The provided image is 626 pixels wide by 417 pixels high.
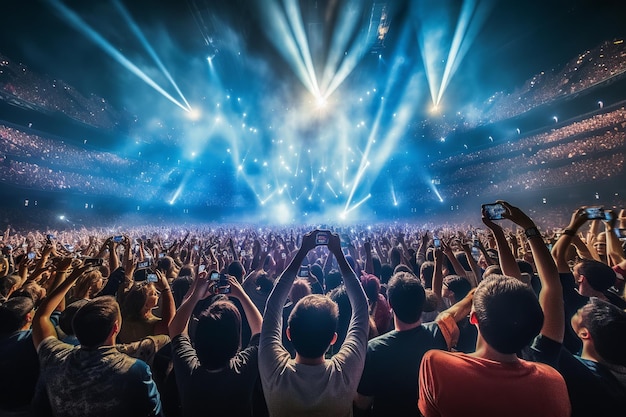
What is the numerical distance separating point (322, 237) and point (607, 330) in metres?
1.99

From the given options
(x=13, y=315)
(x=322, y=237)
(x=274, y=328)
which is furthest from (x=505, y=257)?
(x=13, y=315)

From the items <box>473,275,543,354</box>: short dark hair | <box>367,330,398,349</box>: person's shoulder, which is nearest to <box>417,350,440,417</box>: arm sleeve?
<box>473,275,543,354</box>: short dark hair

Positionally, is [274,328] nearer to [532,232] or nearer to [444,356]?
[444,356]

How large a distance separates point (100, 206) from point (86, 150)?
4.85 metres

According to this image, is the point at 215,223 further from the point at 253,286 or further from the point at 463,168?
the point at 253,286

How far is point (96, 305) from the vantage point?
6.29 ft

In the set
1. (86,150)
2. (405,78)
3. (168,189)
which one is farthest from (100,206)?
(405,78)

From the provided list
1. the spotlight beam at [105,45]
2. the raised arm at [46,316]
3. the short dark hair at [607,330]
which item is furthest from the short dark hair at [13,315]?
the spotlight beam at [105,45]

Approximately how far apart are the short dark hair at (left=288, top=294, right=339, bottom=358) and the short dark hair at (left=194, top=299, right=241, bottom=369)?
1.48ft

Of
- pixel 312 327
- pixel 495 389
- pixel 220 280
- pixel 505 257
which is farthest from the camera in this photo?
pixel 220 280

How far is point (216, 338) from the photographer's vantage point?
175cm

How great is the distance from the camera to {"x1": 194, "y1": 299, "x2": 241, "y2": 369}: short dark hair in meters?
1.73

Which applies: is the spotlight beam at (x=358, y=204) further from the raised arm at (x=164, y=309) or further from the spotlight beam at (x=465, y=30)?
the raised arm at (x=164, y=309)

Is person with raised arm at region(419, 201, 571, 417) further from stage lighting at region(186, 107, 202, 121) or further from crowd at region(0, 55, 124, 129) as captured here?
stage lighting at region(186, 107, 202, 121)
